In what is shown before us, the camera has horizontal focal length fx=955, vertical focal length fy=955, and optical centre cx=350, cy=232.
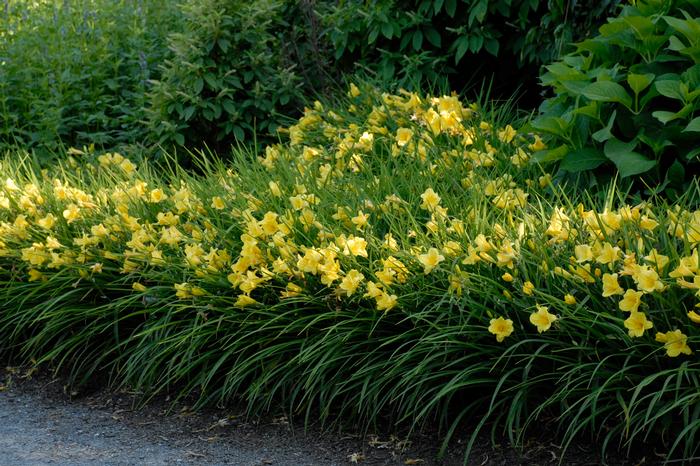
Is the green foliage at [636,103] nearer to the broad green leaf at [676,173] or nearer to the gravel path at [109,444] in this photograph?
the broad green leaf at [676,173]

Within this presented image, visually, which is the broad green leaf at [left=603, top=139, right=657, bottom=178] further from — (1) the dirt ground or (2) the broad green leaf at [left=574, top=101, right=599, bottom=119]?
(1) the dirt ground

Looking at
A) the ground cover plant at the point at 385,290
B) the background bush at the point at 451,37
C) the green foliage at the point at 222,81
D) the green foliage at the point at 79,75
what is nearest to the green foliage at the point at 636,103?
the ground cover plant at the point at 385,290

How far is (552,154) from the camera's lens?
12.7ft

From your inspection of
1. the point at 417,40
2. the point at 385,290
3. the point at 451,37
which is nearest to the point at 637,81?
the point at 385,290

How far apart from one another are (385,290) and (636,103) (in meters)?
1.36

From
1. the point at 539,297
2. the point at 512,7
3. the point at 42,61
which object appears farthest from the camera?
the point at 42,61

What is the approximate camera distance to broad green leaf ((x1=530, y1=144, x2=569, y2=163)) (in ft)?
12.7

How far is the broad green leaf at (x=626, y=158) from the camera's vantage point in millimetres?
3629

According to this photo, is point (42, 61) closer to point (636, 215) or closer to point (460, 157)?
point (460, 157)

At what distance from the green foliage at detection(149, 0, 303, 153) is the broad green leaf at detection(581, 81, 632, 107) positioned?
229 centimetres

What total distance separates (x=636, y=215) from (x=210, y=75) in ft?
10.4

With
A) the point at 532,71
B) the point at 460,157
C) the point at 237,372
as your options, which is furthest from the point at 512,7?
the point at 237,372

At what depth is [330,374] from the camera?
332 cm

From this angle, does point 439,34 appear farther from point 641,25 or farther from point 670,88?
point 670,88
